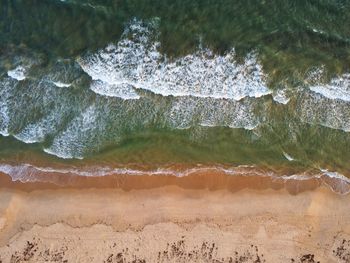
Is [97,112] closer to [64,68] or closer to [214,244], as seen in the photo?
[64,68]

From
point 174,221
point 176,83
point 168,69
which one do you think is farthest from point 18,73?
point 174,221

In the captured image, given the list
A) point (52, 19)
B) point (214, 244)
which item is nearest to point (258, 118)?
point (214, 244)

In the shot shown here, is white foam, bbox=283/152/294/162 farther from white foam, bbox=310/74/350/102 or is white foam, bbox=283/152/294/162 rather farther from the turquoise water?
white foam, bbox=310/74/350/102

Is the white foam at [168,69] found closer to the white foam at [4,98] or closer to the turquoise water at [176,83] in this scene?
the turquoise water at [176,83]

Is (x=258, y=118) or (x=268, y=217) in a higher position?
(x=258, y=118)

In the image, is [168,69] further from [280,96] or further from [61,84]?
[280,96]

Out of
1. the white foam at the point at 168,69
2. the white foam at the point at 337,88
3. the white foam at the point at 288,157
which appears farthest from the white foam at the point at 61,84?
the white foam at the point at 337,88
